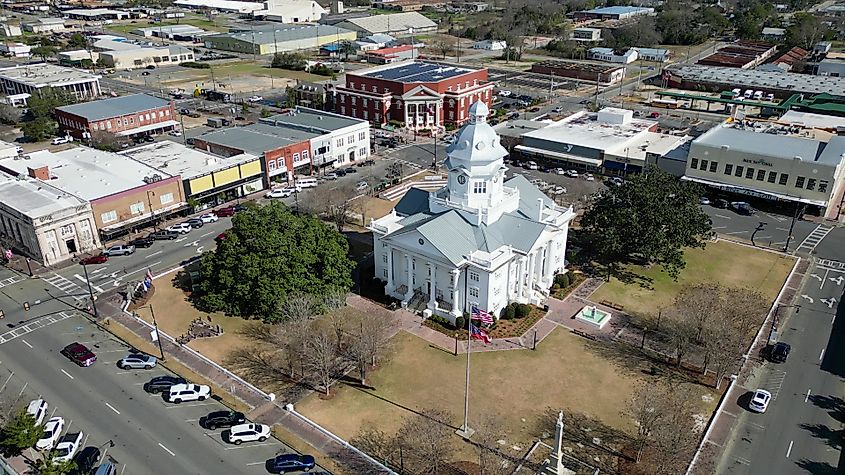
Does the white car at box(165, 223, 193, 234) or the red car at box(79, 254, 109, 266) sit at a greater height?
the white car at box(165, 223, 193, 234)

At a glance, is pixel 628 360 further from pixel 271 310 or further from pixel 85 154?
pixel 85 154

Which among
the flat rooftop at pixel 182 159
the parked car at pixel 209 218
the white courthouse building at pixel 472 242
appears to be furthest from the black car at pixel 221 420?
the flat rooftop at pixel 182 159

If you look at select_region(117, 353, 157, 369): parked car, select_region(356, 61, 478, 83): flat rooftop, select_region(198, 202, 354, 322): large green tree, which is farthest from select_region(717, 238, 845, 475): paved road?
select_region(356, 61, 478, 83): flat rooftop

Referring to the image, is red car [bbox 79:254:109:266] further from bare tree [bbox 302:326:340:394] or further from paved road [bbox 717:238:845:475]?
paved road [bbox 717:238:845:475]

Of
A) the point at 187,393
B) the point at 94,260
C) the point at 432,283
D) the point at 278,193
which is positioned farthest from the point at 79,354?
the point at 278,193

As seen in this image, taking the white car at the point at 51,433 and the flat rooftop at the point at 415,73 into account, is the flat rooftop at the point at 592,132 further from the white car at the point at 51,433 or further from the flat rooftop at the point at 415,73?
the white car at the point at 51,433

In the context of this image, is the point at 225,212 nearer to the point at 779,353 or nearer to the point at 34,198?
the point at 34,198

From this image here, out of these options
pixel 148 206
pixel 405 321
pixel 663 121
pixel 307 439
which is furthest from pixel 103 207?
pixel 663 121
